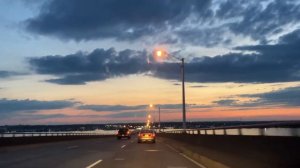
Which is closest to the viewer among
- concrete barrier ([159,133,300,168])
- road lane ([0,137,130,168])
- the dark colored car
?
concrete barrier ([159,133,300,168])

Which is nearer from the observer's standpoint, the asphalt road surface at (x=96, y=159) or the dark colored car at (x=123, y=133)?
the asphalt road surface at (x=96, y=159)

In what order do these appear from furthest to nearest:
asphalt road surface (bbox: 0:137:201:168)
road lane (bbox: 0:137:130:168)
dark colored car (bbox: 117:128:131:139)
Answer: dark colored car (bbox: 117:128:131:139) → road lane (bbox: 0:137:130:168) → asphalt road surface (bbox: 0:137:201:168)

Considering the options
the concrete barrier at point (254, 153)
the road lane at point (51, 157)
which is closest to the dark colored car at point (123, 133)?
the road lane at point (51, 157)

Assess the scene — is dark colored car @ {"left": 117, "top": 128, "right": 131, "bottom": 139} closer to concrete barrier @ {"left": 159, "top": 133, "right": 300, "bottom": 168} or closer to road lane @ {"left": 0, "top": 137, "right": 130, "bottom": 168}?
road lane @ {"left": 0, "top": 137, "right": 130, "bottom": 168}

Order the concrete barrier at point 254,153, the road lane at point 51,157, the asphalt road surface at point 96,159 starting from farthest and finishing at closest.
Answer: the road lane at point 51,157 < the asphalt road surface at point 96,159 < the concrete barrier at point 254,153

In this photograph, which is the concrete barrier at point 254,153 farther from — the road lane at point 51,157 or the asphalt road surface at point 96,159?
the road lane at point 51,157

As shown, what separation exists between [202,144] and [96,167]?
1504 cm

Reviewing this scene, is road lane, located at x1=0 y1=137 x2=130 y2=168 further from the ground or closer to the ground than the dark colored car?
closer to the ground

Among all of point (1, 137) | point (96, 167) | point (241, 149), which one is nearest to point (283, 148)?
point (241, 149)

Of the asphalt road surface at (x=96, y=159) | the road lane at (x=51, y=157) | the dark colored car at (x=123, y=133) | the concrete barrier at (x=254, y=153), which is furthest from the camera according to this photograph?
the dark colored car at (x=123, y=133)

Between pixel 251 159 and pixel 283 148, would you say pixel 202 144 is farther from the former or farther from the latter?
pixel 283 148

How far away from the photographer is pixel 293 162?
48.7 feet

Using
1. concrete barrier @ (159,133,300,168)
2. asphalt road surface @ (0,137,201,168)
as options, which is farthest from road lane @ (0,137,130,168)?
concrete barrier @ (159,133,300,168)

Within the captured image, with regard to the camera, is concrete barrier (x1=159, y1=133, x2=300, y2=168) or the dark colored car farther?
the dark colored car
